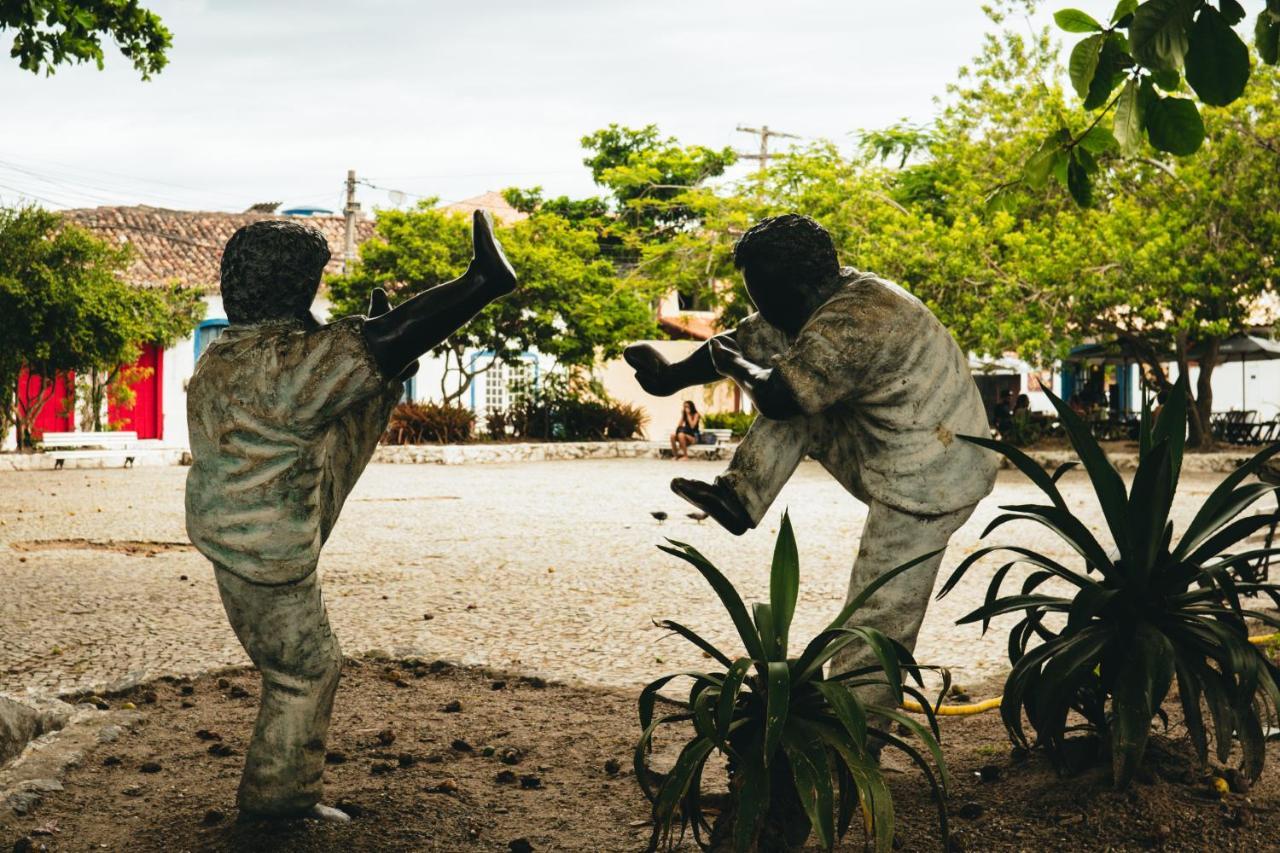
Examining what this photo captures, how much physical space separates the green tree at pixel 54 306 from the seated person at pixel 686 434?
950cm

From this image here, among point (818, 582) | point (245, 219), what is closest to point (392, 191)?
point (245, 219)

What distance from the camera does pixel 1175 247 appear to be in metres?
16.9

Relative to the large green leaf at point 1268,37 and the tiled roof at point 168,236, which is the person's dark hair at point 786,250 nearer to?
the large green leaf at point 1268,37

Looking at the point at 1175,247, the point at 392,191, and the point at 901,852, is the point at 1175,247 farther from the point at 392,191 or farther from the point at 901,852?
the point at 392,191

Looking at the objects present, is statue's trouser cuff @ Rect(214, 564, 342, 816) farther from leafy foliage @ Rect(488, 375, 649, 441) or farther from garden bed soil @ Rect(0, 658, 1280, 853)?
leafy foliage @ Rect(488, 375, 649, 441)

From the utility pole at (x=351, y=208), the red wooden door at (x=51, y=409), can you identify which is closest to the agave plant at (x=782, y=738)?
the red wooden door at (x=51, y=409)

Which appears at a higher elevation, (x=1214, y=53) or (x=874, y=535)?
(x=1214, y=53)

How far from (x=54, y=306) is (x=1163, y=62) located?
19218 mm

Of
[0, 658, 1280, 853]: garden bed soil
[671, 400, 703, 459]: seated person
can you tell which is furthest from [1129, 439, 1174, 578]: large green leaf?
[671, 400, 703, 459]: seated person

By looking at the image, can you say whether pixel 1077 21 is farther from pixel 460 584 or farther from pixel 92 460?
pixel 92 460

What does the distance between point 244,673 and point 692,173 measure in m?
27.0

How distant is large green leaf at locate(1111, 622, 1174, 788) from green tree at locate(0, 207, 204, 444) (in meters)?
18.8

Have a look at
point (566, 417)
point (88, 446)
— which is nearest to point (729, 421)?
point (566, 417)

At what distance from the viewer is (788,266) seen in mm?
2957
